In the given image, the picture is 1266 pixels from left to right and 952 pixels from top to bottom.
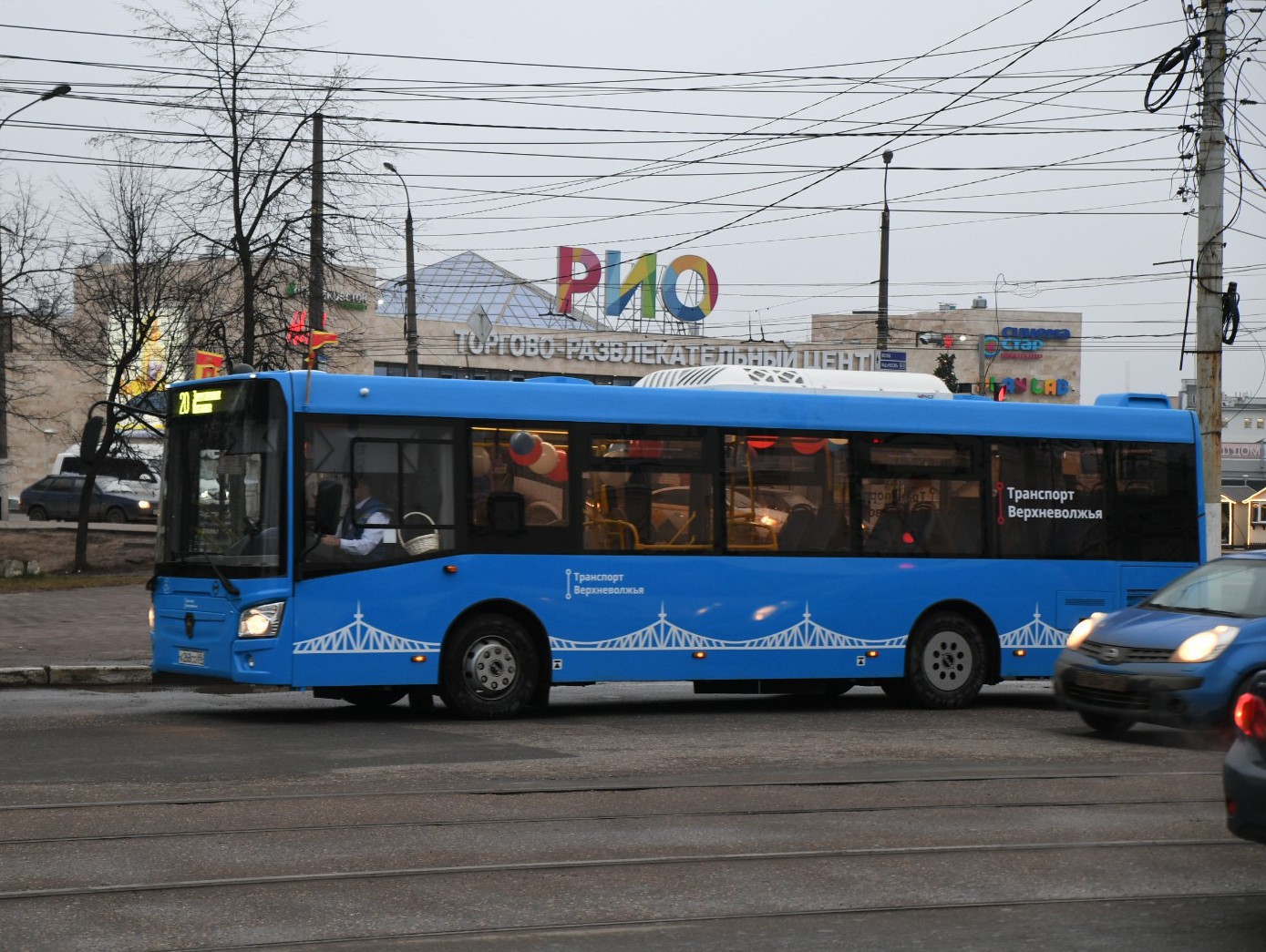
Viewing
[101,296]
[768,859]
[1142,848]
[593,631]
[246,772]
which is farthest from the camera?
[101,296]

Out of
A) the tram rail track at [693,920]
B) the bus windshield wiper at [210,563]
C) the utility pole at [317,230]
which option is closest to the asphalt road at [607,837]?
the tram rail track at [693,920]

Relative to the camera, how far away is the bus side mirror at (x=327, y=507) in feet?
41.1

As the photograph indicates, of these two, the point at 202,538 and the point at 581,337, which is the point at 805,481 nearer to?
the point at 202,538

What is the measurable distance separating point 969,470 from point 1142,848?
7.50 m

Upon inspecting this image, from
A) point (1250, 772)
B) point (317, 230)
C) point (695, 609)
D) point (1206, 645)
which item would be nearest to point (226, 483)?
point (695, 609)

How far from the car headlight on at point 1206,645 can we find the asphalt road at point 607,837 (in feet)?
2.37

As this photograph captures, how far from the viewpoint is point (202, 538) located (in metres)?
12.9

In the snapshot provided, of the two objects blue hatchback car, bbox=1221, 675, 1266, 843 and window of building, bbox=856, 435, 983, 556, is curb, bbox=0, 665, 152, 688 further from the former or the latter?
blue hatchback car, bbox=1221, 675, 1266, 843

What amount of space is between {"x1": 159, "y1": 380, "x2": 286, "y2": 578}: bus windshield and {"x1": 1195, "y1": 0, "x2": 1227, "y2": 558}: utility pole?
36.6 ft

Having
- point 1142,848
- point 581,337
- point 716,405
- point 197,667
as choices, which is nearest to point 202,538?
point 197,667

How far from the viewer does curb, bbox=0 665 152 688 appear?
16.1m

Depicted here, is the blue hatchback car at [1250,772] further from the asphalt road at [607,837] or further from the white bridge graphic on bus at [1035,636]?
the white bridge graphic on bus at [1035,636]

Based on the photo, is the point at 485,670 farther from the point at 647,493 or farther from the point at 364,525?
the point at 647,493

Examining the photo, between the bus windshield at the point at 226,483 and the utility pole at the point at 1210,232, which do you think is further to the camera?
the utility pole at the point at 1210,232
